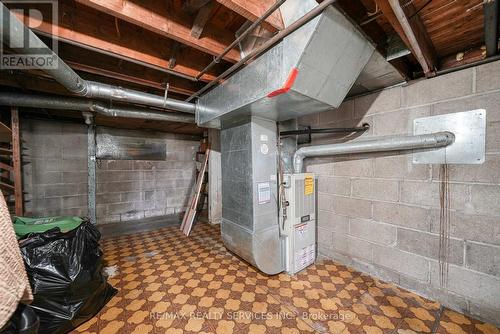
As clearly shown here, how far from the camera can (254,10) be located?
115 cm

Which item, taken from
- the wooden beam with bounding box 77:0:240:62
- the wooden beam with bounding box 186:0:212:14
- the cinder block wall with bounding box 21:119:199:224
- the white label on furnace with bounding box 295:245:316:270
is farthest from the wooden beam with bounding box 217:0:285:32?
the cinder block wall with bounding box 21:119:199:224

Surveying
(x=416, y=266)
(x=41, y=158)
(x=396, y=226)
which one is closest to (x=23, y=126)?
(x=41, y=158)

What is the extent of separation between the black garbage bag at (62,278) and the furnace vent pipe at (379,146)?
2.17 metres

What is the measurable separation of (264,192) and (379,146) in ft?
3.96

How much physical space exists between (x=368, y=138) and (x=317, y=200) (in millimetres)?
958

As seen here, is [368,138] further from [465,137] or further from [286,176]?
[286,176]

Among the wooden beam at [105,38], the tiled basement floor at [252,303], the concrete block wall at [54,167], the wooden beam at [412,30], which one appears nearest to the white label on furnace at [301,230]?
the tiled basement floor at [252,303]

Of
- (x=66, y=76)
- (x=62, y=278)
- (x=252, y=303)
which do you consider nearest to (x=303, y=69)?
(x=66, y=76)

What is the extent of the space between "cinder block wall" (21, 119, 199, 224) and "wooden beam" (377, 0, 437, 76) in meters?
4.09

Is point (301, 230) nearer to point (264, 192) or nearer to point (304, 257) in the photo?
point (304, 257)

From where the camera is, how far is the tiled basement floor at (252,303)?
56.1 inches

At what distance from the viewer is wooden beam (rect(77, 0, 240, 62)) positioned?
113 cm

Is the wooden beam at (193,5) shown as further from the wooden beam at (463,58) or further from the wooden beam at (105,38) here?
the wooden beam at (463,58)

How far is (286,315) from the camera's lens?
5.03ft
